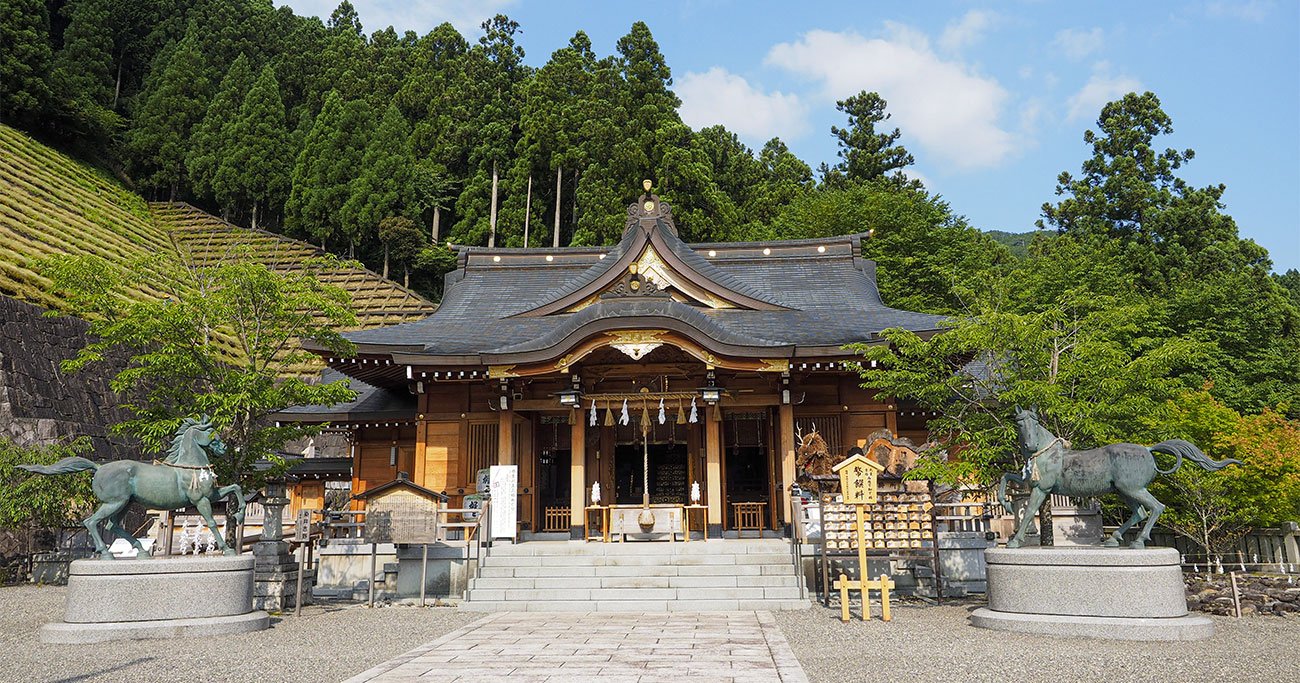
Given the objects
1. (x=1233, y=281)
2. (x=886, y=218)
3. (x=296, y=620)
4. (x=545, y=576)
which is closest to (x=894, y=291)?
(x=886, y=218)

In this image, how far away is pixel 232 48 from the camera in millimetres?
47469

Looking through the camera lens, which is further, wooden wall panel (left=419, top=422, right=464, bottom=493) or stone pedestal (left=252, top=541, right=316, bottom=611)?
wooden wall panel (left=419, top=422, right=464, bottom=493)

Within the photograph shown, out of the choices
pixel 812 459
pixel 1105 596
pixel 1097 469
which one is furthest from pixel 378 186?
pixel 1105 596

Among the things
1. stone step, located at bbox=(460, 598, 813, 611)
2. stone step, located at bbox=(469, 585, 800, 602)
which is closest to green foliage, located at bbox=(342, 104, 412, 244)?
stone step, located at bbox=(469, 585, 800, 602)

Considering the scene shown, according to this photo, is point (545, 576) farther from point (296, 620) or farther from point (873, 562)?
point (873, 562)

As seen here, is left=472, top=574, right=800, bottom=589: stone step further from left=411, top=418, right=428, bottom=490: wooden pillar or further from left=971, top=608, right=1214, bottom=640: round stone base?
left=411, top=418, right=428, bottom=490: wooden pillar

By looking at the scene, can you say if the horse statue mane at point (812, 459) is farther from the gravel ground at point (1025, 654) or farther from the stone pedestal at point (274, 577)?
the stone pedestal at point (274, 577)

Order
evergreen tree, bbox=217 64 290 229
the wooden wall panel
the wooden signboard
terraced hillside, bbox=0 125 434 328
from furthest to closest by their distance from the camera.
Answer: evergreen tree, bbox=217 64 290 229
terraced hillside, bbox=0 125 434 328
the wooden wall panel
the wooden signboard

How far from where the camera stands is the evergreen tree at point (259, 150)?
41.1 meters

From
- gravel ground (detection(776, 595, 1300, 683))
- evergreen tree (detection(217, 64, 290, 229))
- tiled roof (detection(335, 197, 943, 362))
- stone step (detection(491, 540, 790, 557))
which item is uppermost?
evergreen tree (detection(217, 64, 290, 229))

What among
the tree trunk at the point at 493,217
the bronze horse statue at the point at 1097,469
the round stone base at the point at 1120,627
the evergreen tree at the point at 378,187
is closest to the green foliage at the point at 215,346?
the bronze horse statue at the point at 1097,469

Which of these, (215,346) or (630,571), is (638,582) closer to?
(630,571)

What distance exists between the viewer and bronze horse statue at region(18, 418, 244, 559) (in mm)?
8578

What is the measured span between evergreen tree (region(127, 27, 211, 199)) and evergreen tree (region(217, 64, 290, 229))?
418 centimetres
